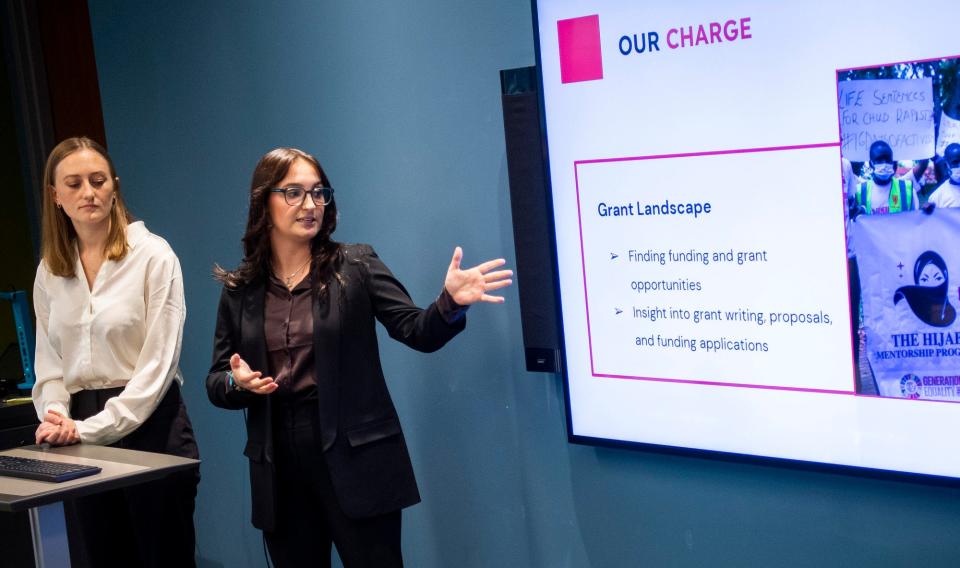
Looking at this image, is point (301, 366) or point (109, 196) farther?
point (109, 196)

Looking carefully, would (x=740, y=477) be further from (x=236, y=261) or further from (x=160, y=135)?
(x=160, y=135)

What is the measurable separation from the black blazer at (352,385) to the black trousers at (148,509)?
49cm

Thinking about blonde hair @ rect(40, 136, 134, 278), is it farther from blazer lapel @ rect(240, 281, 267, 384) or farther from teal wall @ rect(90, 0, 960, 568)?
teal wall @ rect(90, 0, 960, 568)

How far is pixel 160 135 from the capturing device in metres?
4.30

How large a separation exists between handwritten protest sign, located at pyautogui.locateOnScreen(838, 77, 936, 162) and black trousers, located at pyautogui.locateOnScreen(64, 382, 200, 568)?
2118 mm

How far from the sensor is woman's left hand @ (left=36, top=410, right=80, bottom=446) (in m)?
3.01

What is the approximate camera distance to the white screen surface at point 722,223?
2.36 meters

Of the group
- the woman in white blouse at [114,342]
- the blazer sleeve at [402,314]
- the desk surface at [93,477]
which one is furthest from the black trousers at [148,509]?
the blazer sleeve at [402,314]

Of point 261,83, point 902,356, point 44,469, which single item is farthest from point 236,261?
point 902,356

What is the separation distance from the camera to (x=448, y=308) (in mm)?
2639

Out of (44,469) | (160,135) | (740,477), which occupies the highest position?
(160,135)

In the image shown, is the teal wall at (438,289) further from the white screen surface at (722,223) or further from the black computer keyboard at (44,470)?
the black computer keyboard at (44,470)

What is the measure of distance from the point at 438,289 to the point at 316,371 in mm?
711

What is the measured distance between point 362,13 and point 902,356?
201 cm
